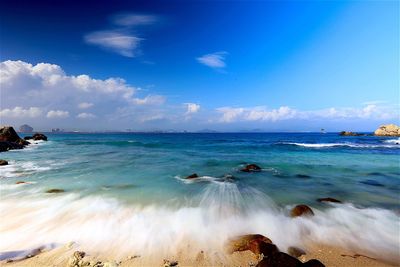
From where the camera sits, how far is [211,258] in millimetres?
5484

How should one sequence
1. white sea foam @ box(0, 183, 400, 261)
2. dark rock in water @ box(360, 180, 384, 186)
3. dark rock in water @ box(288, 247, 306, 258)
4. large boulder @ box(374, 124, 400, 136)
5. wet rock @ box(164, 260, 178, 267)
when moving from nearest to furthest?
wet rock @ box(164, 260, 178, 267) < dark rock in water @ box(288, 247, 306, 258) < white sea foam @ box(0, 183, 400, 261) < dark rock in water @ box(360, 180, 384, 186) < large boulder @ box(374, 124, 400, 136)

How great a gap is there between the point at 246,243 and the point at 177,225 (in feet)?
8.42

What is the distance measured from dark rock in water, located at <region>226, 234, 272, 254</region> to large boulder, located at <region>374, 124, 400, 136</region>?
10705 centimetres

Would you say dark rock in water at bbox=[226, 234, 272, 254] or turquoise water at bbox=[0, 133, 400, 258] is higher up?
dark rock in water at bbox=[226, 234, 272, 254]

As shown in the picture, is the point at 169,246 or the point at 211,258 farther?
the point at 169,246

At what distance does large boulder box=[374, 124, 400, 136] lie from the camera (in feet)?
276

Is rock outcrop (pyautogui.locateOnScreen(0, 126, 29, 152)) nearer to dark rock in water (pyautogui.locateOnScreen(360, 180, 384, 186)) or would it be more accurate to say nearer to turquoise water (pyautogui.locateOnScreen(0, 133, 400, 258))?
turquoise water (pyautogui.locateOnScreen(0, 133, 400, 258))

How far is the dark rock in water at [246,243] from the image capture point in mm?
5720

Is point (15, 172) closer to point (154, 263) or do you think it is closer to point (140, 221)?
point (140, 221)

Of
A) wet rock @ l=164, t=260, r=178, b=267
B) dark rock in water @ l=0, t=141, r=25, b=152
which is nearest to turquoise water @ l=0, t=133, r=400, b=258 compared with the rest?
wet rock @ l=164, t=260, r=178, b=267

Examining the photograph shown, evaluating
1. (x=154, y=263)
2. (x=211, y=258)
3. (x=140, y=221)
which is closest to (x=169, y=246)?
(x=154, y=263)

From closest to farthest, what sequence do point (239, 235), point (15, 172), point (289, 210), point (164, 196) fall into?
1. point (239, 235)
2. point (289, 210)
3. point (164, 196)
4. point (15, 172)

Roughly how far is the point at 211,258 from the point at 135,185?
839 cm

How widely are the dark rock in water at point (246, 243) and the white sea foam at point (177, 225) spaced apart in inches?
11.8
